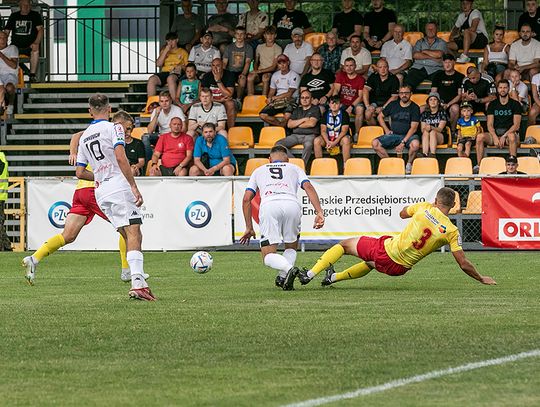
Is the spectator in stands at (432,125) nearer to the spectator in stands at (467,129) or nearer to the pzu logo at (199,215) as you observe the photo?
the spectator in stands at (467,129)

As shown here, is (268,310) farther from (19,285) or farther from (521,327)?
(19,285)

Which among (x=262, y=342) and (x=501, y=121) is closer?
(x=262, y=342)

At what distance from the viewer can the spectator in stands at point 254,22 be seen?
27.5 metres

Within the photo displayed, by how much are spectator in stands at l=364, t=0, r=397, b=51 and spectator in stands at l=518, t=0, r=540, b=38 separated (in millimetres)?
2825

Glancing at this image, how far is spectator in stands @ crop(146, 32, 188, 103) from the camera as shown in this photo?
27.1m

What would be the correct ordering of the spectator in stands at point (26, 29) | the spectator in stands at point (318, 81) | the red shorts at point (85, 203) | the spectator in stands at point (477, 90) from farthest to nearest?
1. the spectator in stands at point (26, 29)
2. the spectator in stands at point (318, 81)
3. the spectator in stands at point (477, 90)
4. the red shorts at point (85, 203)

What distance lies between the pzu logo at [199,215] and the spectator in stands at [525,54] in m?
8.08

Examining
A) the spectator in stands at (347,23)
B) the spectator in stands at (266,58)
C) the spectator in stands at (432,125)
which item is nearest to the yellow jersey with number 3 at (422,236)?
the spectator in stands at (432,125)

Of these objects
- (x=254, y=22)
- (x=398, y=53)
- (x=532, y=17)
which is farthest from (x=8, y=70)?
(x=532, y=17)

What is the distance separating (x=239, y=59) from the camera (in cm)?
2655

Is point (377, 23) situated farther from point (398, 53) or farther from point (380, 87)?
point (380, 87)

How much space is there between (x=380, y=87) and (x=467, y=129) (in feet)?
7.65

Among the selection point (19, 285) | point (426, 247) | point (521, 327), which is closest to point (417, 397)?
point (521, 327)

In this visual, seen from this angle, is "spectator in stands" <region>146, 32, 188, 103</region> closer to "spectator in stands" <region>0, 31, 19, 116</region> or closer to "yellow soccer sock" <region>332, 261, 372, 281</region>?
"spectator in stands" <region>0, 31, 19, 116</region>
